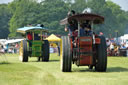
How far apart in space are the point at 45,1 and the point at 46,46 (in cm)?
8884

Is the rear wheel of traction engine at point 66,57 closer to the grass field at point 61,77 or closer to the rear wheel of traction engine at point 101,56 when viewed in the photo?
the grass field at point 61,77

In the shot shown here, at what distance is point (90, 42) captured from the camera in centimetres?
1351

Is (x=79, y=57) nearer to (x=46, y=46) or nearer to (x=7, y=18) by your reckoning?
(x=46, y=46)

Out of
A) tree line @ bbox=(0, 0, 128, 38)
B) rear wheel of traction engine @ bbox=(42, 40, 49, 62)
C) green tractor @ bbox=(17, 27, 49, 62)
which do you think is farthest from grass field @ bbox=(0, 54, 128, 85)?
tree line @ bbox=(0, 0, 128, 38)

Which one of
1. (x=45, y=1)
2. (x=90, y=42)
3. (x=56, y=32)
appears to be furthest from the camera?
(x=45, y=1)

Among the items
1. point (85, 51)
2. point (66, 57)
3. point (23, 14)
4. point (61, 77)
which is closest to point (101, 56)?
point (85, 51)

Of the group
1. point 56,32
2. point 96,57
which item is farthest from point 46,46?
point 56,32

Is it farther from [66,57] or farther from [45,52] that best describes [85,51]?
[45,52]

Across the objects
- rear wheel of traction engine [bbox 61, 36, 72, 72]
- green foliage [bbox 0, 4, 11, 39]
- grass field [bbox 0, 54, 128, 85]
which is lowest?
grass field [bbox 0, 54, 128, 85]

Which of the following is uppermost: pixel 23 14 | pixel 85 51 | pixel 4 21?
pixel 23 14

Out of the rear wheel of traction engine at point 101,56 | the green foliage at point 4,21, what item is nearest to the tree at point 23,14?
the green foliage at point 4,21

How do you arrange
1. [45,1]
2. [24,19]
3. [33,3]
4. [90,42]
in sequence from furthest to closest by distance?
[45,1], [33,3], [24,19], [90,42]

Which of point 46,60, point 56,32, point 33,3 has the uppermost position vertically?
point 33,3

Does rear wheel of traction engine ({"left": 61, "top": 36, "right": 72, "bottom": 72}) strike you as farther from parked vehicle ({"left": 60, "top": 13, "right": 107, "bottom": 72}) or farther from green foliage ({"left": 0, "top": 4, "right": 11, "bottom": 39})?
green foliage ({"left": 0, "top": 4, "right": 11, "bottom": 39})
